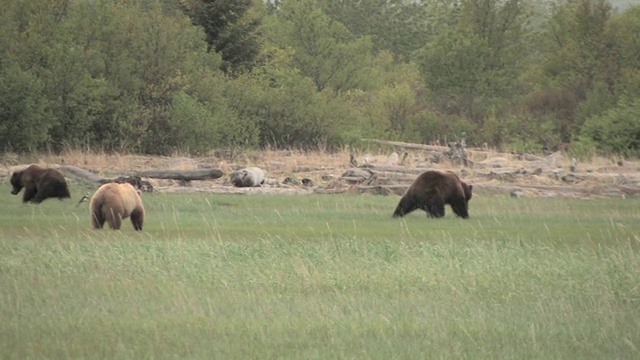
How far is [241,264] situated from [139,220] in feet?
18.5

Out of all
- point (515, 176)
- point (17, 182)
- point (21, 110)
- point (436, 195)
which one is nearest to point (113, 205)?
point (436, 195)

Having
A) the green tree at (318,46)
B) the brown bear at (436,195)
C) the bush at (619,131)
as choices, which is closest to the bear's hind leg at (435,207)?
the brown bear at (436,195)

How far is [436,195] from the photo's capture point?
25.8 m

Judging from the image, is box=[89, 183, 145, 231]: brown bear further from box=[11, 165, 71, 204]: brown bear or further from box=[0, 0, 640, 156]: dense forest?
box=[0, 0, 640, 156]: dense forest

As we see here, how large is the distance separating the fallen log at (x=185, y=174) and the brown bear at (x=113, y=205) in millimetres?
13755

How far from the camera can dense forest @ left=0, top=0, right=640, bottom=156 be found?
4478 cm

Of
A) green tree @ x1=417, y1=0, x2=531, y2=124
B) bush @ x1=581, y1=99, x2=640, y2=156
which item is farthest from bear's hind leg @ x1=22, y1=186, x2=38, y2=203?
green tree @ x1=417, y1=0, x2=531, y2=124

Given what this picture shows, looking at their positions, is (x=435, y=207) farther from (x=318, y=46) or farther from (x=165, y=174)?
(x=318, y=46)

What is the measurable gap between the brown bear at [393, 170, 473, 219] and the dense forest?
20.1 m

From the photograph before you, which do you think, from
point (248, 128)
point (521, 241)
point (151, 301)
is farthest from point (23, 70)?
point (151, 301)

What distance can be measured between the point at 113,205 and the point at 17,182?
988cm

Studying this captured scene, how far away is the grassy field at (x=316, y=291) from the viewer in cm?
1112

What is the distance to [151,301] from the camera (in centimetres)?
1355

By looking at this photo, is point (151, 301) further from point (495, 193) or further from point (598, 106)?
point (598, 106)
